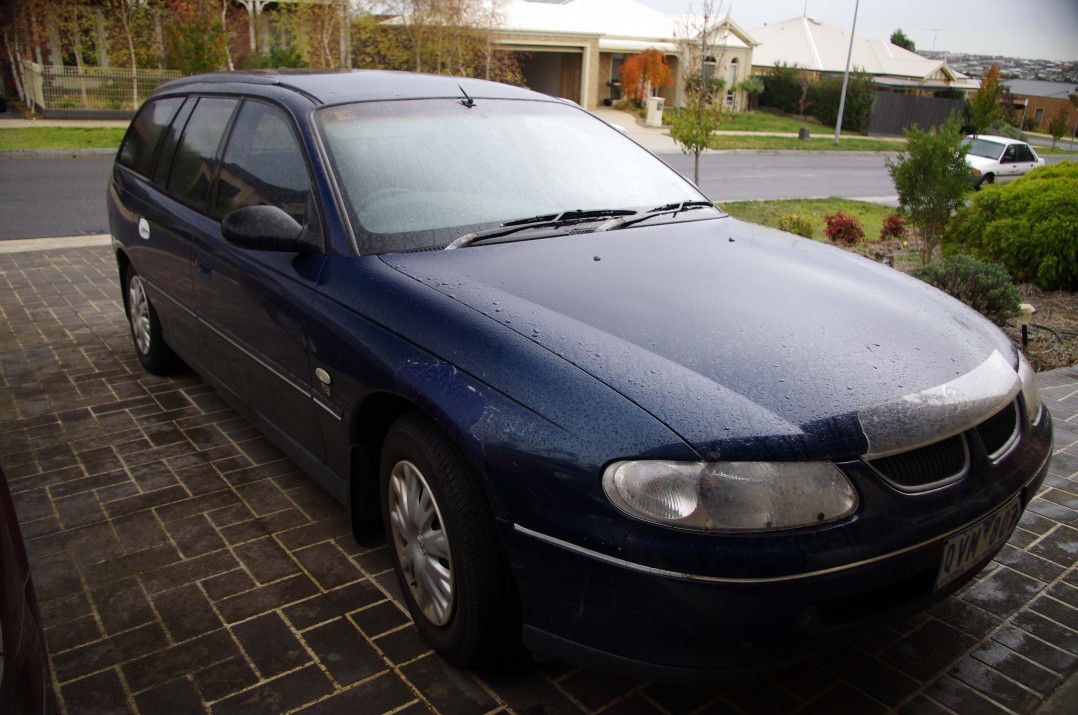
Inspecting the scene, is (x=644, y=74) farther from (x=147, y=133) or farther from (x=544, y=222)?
(x=544, y=222)

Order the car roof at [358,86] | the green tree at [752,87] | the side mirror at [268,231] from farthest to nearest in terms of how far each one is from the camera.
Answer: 1. the green tree at [752,87]
2. the car roof at [358,86]
3. the side mirror at [268,231]

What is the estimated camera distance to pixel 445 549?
2559mm

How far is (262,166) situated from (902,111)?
4548cm

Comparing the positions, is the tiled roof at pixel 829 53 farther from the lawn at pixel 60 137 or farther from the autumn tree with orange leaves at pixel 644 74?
the lawn at pixel 60 137

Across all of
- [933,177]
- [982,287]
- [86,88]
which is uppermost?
[933,177]

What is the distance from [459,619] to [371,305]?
1027mm

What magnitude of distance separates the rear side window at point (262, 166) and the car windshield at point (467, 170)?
0.18m

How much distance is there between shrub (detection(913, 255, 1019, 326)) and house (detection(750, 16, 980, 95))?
45.4m

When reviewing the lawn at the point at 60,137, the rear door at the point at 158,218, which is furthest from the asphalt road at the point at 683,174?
the rear door at the point at 158,218

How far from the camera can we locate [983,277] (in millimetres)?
6234

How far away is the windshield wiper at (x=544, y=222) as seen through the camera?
10.2ft

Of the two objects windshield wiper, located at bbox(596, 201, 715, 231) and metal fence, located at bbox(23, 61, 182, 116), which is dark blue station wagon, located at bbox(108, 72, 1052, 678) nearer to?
windshield wiper, located at bbox(596, 201, 715, 231)

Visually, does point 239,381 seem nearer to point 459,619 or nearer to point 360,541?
point 360,541

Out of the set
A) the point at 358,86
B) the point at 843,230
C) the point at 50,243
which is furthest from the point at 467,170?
the point at 843,230
